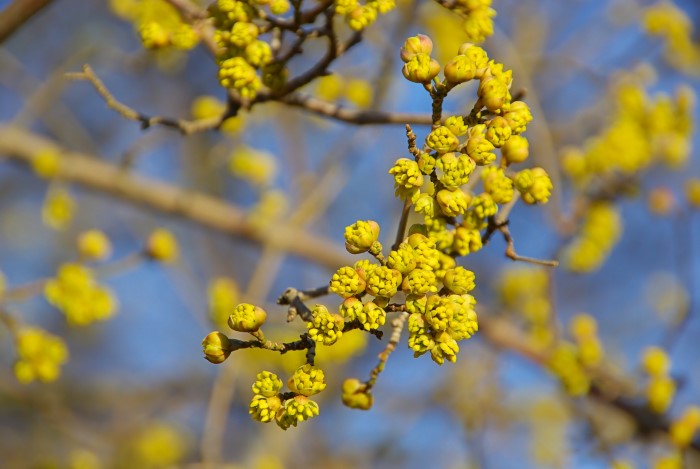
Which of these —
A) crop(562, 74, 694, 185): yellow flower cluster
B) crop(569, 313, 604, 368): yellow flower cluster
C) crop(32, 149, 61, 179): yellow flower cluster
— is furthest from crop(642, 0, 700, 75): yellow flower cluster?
crop(32, 149, 61, 179): yellow flower cluster

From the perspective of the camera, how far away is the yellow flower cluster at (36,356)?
165cm

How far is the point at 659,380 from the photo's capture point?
1960 millimetres

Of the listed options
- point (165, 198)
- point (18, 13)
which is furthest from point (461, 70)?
point (165, 198)

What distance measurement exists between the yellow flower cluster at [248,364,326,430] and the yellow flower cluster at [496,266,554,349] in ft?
4.45

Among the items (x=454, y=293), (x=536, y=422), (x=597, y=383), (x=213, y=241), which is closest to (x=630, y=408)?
(x=597, y=383)

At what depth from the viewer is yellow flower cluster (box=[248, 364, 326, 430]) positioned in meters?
0.87

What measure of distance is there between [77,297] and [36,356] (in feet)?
0.61

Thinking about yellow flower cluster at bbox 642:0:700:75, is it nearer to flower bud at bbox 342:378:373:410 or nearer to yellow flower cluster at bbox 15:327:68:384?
flower bud at bbox 342:378:373:410

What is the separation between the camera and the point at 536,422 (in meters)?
4.75

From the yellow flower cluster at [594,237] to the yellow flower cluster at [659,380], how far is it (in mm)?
330

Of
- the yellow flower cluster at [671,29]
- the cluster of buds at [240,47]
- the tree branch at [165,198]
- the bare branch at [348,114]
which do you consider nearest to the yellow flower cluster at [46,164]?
the tree branch at [165,198]

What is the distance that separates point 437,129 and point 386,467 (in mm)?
4415

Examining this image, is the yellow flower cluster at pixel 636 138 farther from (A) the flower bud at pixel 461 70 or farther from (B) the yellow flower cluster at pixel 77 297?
(B) the yellow flower cluster at pixel 77 297

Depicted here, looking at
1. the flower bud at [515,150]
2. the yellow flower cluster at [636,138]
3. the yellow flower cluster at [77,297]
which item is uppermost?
the flower bud at [515,150]
